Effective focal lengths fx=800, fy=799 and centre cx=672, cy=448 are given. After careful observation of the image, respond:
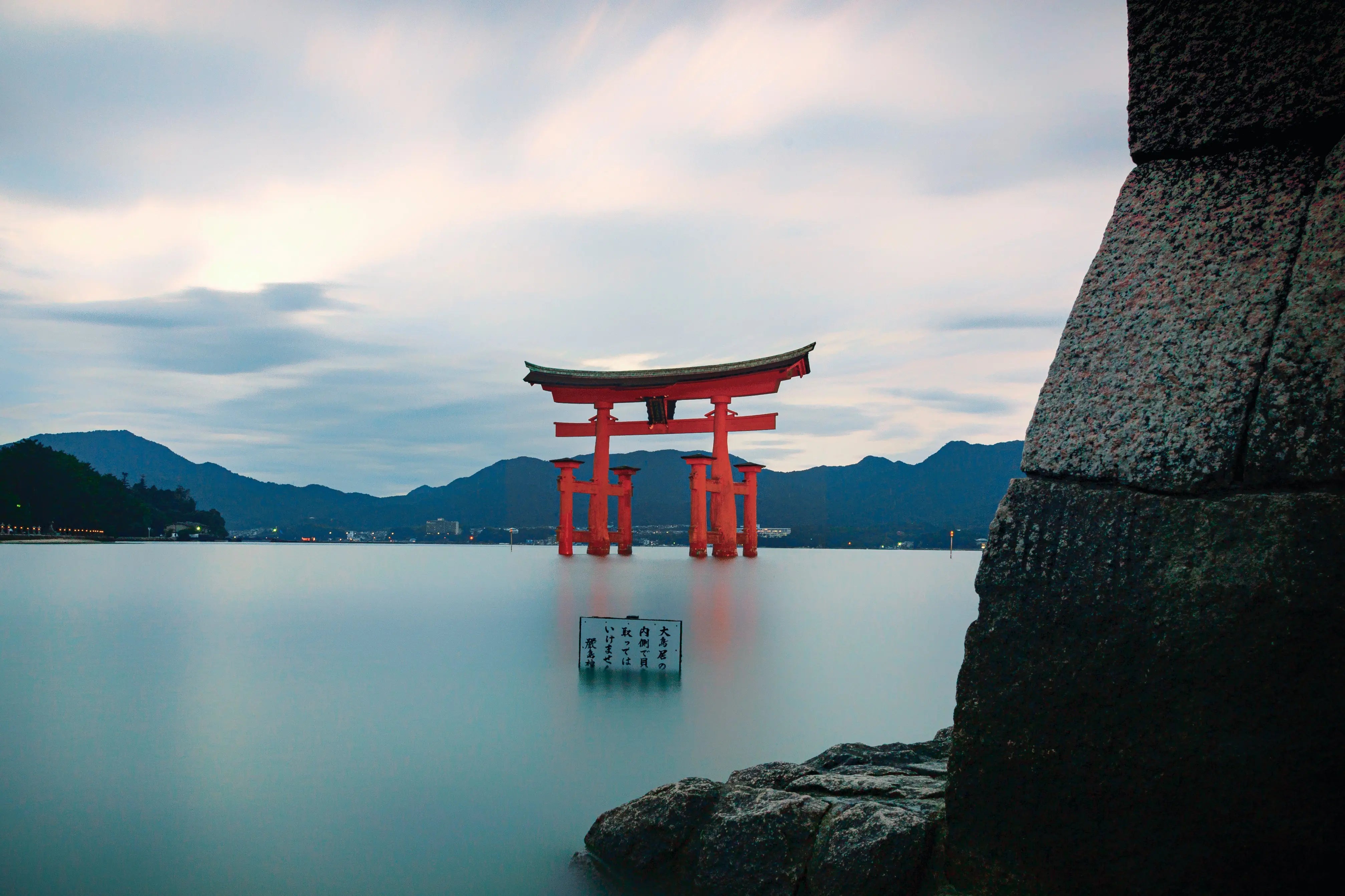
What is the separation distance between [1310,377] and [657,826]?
2049 millimetres

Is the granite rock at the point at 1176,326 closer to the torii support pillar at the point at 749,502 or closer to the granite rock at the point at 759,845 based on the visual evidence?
the granite rock at the point at 759,845

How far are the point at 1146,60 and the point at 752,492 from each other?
3208 centimetres

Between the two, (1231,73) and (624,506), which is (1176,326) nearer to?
(1231,73)

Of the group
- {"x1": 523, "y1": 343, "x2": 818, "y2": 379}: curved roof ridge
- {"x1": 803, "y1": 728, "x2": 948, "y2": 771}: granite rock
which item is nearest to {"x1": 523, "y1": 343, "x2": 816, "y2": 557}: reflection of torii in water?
{"x1": 523, "y1": 343, "x2": 818, "y2": 379}: curved roof ridge

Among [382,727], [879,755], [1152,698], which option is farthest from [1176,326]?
[382,727]

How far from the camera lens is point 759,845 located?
2209 mm

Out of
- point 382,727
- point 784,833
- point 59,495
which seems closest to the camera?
point 784,833

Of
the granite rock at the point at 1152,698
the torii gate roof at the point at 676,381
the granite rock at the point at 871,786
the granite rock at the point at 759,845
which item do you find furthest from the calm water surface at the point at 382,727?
the torii gate roof at the point at 676,381

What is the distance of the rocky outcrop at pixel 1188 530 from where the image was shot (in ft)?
4.79

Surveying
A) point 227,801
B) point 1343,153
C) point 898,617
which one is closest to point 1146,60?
point 1343,153

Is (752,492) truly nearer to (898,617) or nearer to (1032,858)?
(898,617)

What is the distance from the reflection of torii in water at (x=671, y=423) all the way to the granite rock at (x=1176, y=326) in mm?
22390

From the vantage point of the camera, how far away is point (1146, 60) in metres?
1.85

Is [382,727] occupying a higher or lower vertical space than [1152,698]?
lower
